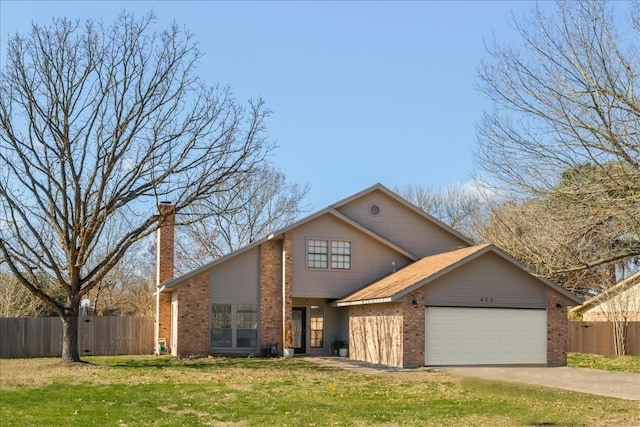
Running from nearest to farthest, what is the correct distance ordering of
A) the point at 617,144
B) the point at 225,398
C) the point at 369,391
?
the point at 617,144, the point at 225,398, the point at 369,391

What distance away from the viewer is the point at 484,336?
25766mm

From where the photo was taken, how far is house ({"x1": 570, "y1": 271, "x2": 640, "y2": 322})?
35.4m

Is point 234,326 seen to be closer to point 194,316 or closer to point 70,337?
point 194,316

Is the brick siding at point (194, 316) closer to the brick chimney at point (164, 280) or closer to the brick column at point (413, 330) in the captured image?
the brick chimney at point (164, 280)

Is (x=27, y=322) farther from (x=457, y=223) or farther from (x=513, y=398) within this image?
(x=457, y=223)

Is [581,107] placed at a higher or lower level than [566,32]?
lower

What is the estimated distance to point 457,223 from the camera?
5200cm

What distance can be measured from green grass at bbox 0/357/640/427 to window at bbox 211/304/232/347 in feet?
21.4

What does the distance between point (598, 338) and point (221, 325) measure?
1811 cm

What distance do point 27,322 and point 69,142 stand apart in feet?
33.2

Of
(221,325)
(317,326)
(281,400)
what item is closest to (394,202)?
(317,326)

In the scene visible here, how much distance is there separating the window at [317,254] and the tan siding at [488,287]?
20.7ft

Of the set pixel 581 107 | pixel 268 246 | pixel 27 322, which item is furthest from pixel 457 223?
pixel 581 107

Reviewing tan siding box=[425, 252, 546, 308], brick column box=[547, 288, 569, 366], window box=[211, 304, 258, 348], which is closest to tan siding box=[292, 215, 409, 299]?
window box=[211, 304, 258, 348]
